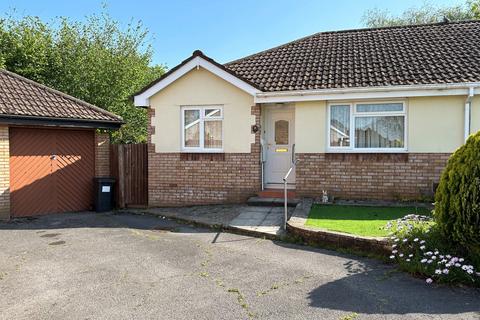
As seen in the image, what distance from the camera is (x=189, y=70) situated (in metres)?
10.9

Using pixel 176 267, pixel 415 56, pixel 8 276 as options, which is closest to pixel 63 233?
pixel 8 276

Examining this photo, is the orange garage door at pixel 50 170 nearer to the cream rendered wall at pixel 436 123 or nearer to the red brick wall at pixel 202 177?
the red brick wall at pixel 202 177

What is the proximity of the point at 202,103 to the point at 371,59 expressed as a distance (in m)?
5.00

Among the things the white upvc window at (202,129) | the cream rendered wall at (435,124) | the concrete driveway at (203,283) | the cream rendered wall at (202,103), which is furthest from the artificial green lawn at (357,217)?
the white upvc window at (202,129)

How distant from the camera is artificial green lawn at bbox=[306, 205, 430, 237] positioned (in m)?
7.08

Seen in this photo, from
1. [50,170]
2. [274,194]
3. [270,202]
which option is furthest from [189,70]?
[50,170]

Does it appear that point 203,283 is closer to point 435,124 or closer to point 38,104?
point 435,124

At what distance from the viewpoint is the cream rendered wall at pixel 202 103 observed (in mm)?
10734

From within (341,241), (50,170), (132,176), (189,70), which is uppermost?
(189,70)

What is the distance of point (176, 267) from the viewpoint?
5.87m

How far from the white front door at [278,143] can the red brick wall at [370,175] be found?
82 cm

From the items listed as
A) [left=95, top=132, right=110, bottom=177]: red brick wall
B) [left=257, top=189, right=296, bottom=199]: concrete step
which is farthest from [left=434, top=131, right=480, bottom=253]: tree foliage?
[left=95, top=132, right=110, bottom=177]: red brick wall

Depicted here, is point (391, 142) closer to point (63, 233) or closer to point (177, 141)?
point (177, 141)

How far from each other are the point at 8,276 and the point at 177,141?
6268 mm
